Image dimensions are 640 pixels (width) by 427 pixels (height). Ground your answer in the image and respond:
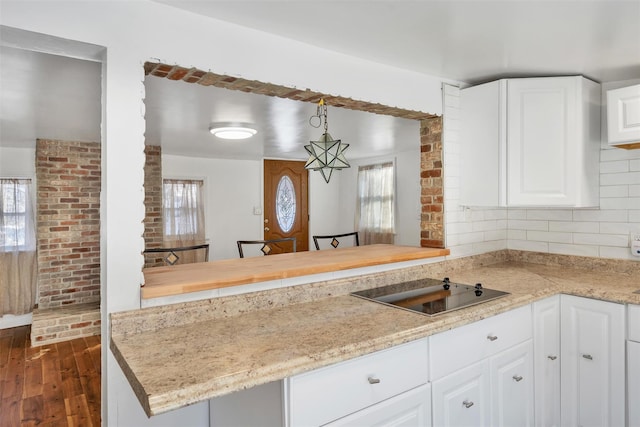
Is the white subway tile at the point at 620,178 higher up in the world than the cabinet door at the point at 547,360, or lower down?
higher up

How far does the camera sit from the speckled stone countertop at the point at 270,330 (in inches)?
42.3

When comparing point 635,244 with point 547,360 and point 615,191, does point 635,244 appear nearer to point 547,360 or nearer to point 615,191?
point 615,191

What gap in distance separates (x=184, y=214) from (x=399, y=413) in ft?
16.0

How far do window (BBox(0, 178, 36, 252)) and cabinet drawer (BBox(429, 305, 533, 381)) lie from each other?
4.88 metres

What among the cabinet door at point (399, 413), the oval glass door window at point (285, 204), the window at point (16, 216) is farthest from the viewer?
the oval glass door window at point (285, 204)

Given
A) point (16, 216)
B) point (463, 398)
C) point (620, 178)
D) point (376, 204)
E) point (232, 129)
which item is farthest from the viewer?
point (376, 204)

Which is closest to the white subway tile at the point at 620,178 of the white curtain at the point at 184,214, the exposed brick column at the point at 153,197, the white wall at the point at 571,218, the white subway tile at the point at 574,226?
the white wall at the point at 571,218

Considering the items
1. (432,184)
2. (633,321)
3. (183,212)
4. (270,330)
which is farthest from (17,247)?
(633,321)

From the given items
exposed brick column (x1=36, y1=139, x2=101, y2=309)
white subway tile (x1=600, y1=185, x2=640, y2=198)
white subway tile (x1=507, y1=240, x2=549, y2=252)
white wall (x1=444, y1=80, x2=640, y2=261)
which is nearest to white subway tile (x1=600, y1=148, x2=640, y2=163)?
white wall (x1=444, y1=80, x2=640, y2=261)

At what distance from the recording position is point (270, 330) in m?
1.46

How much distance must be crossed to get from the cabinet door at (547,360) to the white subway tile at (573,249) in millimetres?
723

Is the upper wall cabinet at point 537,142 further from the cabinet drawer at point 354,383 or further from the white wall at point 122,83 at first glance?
the white wall at point 122,83

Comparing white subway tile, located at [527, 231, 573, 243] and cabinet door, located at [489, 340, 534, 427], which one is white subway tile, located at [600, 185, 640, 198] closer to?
white subway tile, located at [527, 231, 573, 243]

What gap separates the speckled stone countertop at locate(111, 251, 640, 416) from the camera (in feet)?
3.53
